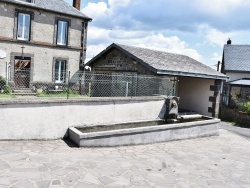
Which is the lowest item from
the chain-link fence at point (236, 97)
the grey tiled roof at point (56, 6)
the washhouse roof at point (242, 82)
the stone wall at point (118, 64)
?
the chain-link fence at point (236, 97)

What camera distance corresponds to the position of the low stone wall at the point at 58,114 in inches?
286

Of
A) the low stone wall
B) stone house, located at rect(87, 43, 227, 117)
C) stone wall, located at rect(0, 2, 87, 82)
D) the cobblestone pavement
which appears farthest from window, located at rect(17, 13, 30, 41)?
the cobblestone pavement

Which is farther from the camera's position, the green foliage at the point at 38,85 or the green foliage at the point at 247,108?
the green foliage at the point at 38,85

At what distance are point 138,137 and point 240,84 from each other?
1594cm

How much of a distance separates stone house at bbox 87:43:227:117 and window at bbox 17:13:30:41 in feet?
17.4

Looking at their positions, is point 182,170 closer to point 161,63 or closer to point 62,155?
point 62,155

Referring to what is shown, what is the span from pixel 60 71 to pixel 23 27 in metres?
4.01

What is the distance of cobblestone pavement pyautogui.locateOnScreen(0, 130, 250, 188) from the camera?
5180 millimetres

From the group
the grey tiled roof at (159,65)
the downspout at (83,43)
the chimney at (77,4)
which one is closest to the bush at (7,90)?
the grey tiled roof at (159,65)

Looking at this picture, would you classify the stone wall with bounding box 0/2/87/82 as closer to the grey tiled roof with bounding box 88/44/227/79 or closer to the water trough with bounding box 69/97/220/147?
the grey tiled roof with bounding box 88/44/227/79

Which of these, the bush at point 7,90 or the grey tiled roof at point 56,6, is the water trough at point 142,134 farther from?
the grey tiled roof at point 56,6

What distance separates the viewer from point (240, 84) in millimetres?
21156

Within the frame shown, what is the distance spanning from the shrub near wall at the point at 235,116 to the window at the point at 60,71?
12029 millimetres

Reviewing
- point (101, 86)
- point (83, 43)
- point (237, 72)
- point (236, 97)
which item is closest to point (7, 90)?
point (101, 86)
